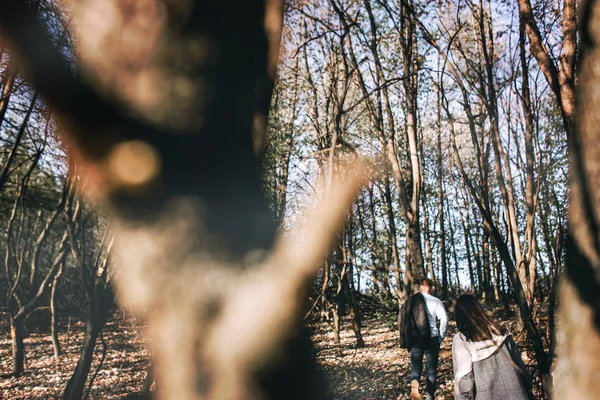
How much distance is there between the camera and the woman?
11.3 feet

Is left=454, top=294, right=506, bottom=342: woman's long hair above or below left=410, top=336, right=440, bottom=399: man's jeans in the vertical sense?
above

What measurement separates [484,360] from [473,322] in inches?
12.1

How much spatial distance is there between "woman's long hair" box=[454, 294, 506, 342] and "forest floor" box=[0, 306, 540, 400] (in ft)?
7.80

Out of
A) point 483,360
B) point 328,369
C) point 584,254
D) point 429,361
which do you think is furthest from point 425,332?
point 584,254

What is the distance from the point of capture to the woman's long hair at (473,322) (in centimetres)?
360

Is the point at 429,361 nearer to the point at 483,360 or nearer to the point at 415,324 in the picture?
the point at 415,324

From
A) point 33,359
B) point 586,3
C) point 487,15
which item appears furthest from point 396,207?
point 586,3

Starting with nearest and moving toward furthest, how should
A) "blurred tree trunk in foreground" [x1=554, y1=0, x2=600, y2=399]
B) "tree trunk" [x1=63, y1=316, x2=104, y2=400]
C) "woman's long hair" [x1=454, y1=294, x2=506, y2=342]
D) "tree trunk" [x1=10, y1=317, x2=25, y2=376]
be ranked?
"blurred tree trunk in foreground" [x1=554, y1=0, x2=600, y2=399] → "woman's long hair" [x1=454, y1=294, x2=506, y2=342] → "tree trunk" [x1=63, y1=316, x2=104, y2=400] → "tree trunk" [x1=10, y1=317, x2=25, y2=376]

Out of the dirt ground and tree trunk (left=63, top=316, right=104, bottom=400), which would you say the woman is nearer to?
the dirt ground

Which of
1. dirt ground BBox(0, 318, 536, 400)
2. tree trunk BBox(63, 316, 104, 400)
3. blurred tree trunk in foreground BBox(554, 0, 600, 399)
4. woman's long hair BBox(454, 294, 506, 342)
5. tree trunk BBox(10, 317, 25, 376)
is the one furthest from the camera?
tree trunk BBox(10, 317, 25, 376)

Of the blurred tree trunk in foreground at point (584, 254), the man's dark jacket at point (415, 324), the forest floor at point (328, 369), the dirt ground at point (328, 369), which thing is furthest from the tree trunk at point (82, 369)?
the blurred tree trunk in foreground at point (584, 254)

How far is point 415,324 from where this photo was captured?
601cm

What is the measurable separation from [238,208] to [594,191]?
80 centimetres

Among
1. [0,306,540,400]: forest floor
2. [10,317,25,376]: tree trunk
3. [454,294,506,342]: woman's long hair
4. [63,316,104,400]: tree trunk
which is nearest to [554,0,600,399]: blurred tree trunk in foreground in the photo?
[454,294,506,342]: woman's long hair
